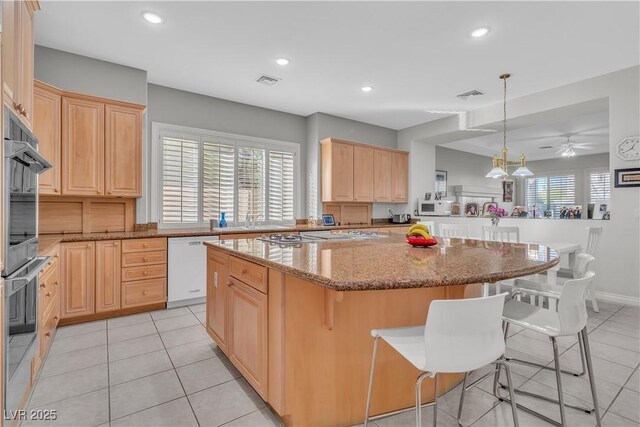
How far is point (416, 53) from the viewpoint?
331cm

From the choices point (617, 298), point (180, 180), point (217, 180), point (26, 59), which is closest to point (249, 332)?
point (26, 59)

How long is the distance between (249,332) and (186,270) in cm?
208

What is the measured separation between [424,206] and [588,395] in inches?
172

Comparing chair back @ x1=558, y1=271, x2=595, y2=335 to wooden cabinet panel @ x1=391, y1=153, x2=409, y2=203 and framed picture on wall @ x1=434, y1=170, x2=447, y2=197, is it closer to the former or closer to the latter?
wooden cabinet panel @ x1=391, y1=153, x2=409, y2=203

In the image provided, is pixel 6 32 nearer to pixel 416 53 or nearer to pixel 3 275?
pixel 3 275

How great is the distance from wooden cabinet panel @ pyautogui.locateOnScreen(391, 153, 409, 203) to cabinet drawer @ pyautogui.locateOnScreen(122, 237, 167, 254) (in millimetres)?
4144

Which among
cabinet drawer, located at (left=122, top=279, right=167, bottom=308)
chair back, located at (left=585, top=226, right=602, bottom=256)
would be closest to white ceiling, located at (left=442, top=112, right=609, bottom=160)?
chair back, located at (left=585, top=226, right=602, bottom=256)

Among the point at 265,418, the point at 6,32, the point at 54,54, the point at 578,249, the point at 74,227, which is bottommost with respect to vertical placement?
the point at 265,418

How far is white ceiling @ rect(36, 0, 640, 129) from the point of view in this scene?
102 inches

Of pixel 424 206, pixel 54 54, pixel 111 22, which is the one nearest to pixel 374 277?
pixel 111 22

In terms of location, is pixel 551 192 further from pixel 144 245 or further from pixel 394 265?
pixel 144 245

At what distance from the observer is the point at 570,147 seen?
280 inches

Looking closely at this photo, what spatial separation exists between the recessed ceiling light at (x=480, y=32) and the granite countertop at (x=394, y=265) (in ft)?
6.78

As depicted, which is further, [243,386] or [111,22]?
[111,22]
